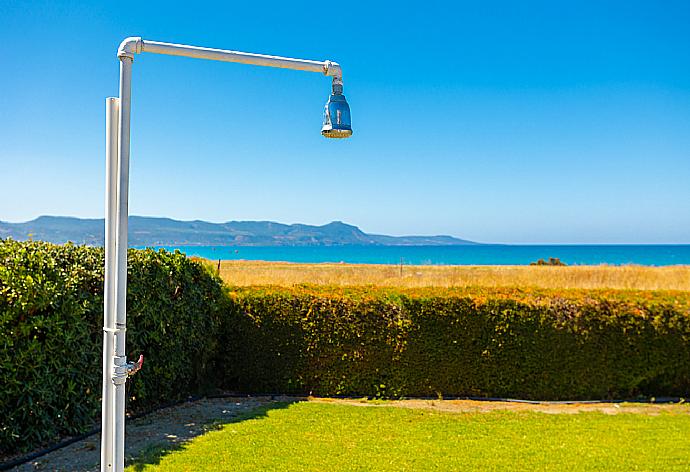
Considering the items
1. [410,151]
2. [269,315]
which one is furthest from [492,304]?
[410,151]

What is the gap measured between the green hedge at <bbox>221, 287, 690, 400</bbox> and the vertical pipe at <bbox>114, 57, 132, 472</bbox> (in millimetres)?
5101

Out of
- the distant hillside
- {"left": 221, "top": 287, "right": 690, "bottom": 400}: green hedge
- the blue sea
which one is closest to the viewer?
{"left": 221, "top": 287, "right": 690, "bottom": 400}: green hedge

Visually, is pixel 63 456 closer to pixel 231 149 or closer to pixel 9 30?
pixel 9 30

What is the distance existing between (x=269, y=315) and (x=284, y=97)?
784cm

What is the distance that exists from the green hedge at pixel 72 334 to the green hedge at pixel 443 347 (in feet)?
3.38

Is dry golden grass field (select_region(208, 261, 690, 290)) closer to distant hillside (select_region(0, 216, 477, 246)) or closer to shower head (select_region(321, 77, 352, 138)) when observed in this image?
shower head (select_region(321, 77, 352, 138))

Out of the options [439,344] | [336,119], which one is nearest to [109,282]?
[336,119]

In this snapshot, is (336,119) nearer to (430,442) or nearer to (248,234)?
(430,442)

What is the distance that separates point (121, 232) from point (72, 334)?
2.98m

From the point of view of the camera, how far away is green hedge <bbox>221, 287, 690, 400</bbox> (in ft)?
26.4

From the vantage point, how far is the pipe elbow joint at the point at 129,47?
297cm

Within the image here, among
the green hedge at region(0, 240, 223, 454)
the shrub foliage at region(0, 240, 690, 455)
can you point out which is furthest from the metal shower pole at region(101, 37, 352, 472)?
the shrub foliage at region(0, 240, 690, 455)

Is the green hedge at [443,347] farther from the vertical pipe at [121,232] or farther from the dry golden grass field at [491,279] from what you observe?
the vertical pipe at [121,232]

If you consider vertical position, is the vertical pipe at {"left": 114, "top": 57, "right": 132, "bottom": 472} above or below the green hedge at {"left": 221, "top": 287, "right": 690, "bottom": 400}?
above
